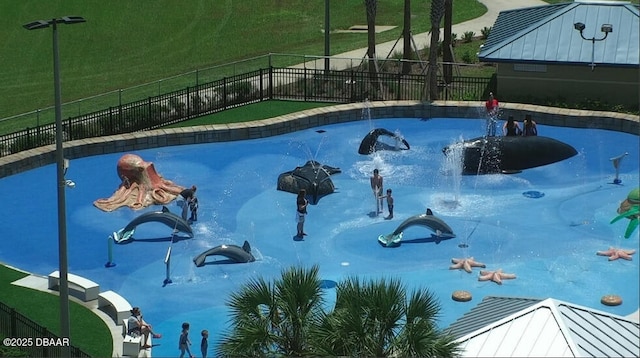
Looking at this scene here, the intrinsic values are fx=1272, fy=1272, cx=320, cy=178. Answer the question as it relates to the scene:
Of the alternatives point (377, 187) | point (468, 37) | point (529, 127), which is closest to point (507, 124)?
point (529, 127)

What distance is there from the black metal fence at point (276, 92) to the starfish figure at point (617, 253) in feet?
53.3

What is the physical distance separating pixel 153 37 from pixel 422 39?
14296 millimetres

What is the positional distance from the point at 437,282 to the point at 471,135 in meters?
14.0

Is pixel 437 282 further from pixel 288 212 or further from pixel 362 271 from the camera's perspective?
pixel 288 212

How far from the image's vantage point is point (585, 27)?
48875 millimetres

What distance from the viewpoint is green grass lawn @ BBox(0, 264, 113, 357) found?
93.2 ft

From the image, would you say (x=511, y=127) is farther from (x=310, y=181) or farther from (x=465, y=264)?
(x=465, y=264)

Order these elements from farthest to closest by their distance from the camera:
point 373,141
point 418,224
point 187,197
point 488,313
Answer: point 373,141
point 187,197
point 418,224
point 488,313

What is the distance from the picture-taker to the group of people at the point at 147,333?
90.3 ft

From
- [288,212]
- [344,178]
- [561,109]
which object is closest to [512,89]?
[561,109]

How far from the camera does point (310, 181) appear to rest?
3950cm

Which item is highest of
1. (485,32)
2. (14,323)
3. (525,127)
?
(485,32)

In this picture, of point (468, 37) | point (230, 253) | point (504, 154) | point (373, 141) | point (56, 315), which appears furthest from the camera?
point (468, 37)

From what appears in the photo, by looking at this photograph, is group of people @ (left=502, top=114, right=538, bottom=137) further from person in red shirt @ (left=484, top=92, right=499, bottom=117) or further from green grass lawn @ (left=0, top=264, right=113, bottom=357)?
green grass lawn @ (left=0, top=264, right=113, bottom=357)
